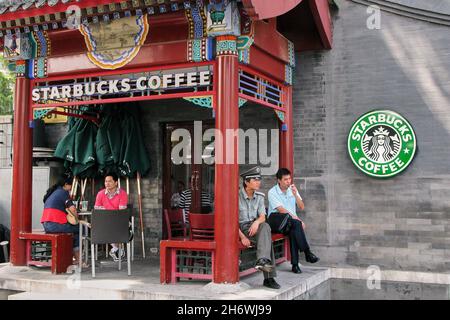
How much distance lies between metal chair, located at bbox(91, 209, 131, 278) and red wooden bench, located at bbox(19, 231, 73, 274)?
0.56 metres

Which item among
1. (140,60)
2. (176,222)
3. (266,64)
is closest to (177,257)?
(176,222)

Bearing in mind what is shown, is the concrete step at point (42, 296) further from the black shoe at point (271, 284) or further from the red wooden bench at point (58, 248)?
the black shoe at point (271, 284)

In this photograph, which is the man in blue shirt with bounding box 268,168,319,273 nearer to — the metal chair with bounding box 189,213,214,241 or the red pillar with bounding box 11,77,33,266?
the metal chair with bounding box 189,213,214,241

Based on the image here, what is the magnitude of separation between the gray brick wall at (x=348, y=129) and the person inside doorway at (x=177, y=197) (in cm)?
203

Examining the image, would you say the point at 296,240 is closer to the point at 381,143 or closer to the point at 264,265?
the point at 264,265

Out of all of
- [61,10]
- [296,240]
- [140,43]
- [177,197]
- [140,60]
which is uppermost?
[61,10]

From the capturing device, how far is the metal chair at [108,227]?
20.7ft

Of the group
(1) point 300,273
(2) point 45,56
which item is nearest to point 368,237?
(1) point 300,273

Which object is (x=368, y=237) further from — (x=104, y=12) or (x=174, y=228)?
(x=104, y=12)

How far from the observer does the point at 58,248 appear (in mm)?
6645

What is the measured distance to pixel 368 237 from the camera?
7.42 meters

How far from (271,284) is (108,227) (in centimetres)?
209

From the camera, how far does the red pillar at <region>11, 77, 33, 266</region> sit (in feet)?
23.0

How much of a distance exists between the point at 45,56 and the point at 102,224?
245 cm
